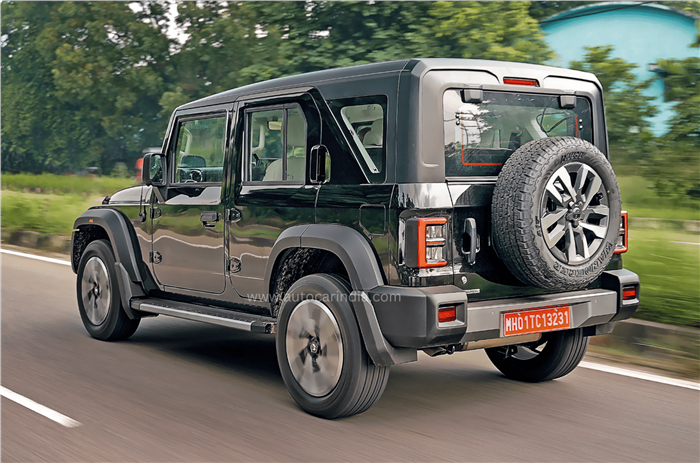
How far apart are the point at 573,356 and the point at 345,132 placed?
2297 mm

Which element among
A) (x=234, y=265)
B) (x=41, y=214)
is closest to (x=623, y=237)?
(x=234, y=265)

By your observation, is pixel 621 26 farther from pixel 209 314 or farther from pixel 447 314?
pixel 447 314

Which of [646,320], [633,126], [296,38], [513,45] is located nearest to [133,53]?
[296,38]

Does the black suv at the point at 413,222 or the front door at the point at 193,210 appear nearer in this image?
the black suv at the point at 413,222

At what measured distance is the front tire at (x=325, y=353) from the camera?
15.0ft

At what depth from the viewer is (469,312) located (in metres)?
4.40

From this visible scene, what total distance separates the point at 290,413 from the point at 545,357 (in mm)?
1919

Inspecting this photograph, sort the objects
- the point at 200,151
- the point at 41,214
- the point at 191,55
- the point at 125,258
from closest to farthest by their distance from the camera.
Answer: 1. the point at 200,151
2. the point at 125,258
3. the point at 41,214
4. the point at 191,55

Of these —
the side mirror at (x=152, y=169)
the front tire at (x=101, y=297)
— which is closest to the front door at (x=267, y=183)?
the side mirror at (x=152, y=169)

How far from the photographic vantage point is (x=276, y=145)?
5.43m

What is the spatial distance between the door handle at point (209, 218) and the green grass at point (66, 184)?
16.6 meters

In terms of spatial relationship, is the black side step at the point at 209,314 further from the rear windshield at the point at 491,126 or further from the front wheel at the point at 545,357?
the front wheel at the point at 545,357

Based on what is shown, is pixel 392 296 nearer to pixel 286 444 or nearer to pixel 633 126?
pixel 286 444

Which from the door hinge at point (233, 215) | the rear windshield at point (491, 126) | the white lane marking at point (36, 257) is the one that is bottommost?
the white lane marking at point (36, 257)
